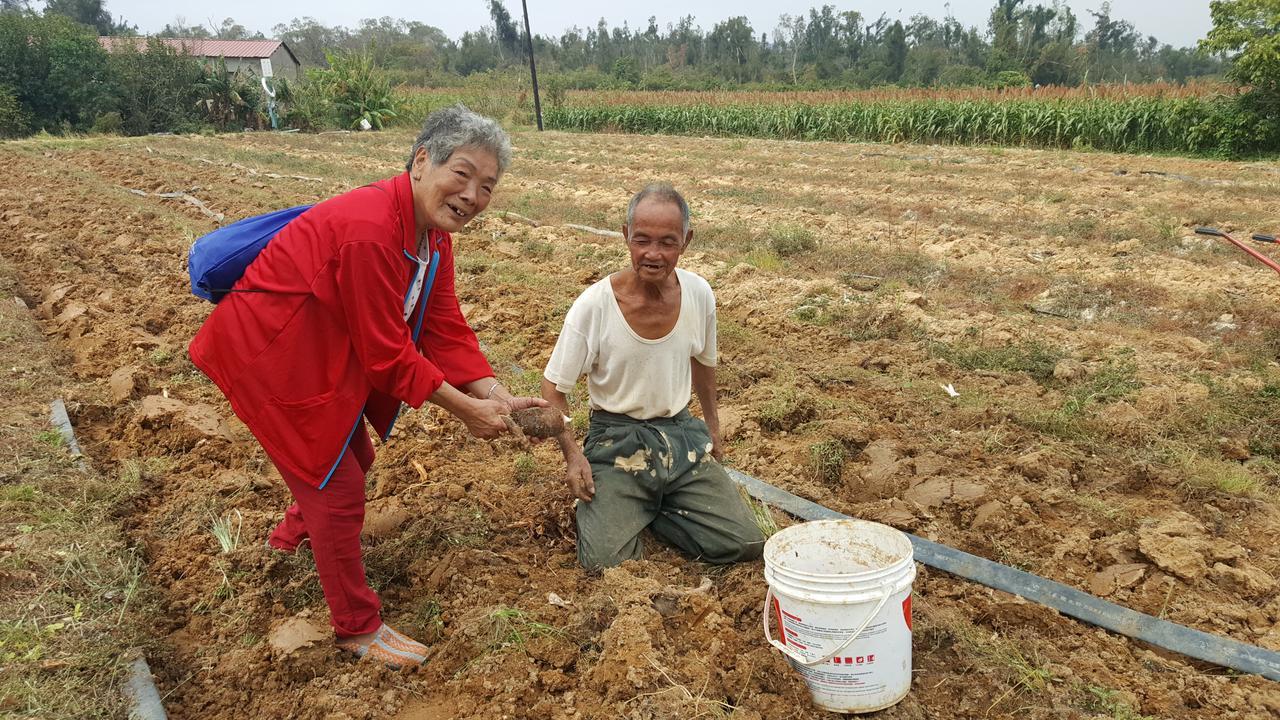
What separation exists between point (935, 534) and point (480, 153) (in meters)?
2.14

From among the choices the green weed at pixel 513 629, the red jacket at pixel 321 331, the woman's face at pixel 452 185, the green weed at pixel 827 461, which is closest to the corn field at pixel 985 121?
the green weed at pixel 827 461

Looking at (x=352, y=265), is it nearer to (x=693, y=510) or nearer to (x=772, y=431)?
(x=693, y=510)

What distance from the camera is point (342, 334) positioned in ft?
7.84

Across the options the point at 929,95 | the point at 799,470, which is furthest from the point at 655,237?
the point at 929,95

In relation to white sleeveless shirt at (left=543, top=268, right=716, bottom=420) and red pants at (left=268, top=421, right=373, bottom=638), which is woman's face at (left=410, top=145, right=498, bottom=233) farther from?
red pants at (left=268, top=421, right=373, bottom=638)

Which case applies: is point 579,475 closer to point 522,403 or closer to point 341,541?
point 522,403

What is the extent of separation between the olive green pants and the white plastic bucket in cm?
66

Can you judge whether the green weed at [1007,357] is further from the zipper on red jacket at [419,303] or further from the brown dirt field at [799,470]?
the zipper on red jacket at [419,303]

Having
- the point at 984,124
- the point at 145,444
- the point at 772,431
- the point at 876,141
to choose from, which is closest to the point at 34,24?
the point at 876,141

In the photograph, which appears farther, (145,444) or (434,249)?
(145,444)

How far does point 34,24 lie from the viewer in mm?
27906

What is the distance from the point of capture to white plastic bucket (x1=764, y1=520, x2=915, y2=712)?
81.3 inches

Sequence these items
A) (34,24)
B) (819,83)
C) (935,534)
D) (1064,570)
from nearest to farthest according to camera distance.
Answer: (1064,570)
(935,534)
(34,24)
(819,83)

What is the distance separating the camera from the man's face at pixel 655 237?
2.72 m
